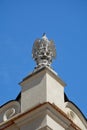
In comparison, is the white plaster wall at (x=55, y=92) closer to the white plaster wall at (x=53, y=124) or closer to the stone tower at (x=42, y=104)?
the stone tower at (x=42, y=104)

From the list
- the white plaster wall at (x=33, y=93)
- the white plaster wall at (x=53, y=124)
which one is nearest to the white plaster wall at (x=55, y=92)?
the white plaster wall at (x=33, y=93)

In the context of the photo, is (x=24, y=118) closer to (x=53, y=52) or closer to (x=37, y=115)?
(x=37, y=115)

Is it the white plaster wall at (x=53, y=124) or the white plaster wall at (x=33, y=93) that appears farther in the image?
the white plaster wall at (x=33, y=93)

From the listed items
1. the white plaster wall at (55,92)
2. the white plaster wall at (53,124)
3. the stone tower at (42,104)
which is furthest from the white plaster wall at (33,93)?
the white plaster wall at (53,124)

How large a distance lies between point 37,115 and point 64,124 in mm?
798

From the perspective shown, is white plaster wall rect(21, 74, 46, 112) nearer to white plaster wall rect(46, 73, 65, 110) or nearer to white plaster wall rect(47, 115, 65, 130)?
white plaster wall rect(46, 73, 65, 110)

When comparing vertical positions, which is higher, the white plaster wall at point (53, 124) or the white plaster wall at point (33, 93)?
the white plaster wall at point (33, 93)

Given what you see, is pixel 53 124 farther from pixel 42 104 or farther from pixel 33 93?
pixel 33 93

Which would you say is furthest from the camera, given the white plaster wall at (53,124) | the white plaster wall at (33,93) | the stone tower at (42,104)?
the white plaster wall at (33,93)

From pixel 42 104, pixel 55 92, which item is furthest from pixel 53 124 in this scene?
pixel 55 92

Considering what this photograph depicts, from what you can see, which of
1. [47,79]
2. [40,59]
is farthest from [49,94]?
[40,59]

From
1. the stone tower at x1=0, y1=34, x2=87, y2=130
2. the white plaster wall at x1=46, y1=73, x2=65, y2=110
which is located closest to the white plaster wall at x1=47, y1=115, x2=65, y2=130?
the stone tower at x1=0, y1=34, x2=87, y2=130

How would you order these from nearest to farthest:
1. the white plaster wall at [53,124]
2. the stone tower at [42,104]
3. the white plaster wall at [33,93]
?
the white plaster wall at [53,124] < the stone tower at [42,104] < the white plaster wall at [33,93]

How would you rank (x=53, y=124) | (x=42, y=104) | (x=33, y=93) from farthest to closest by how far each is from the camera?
(x=33, y=93) < (x=42, y=104) < (x=53, y=124)
